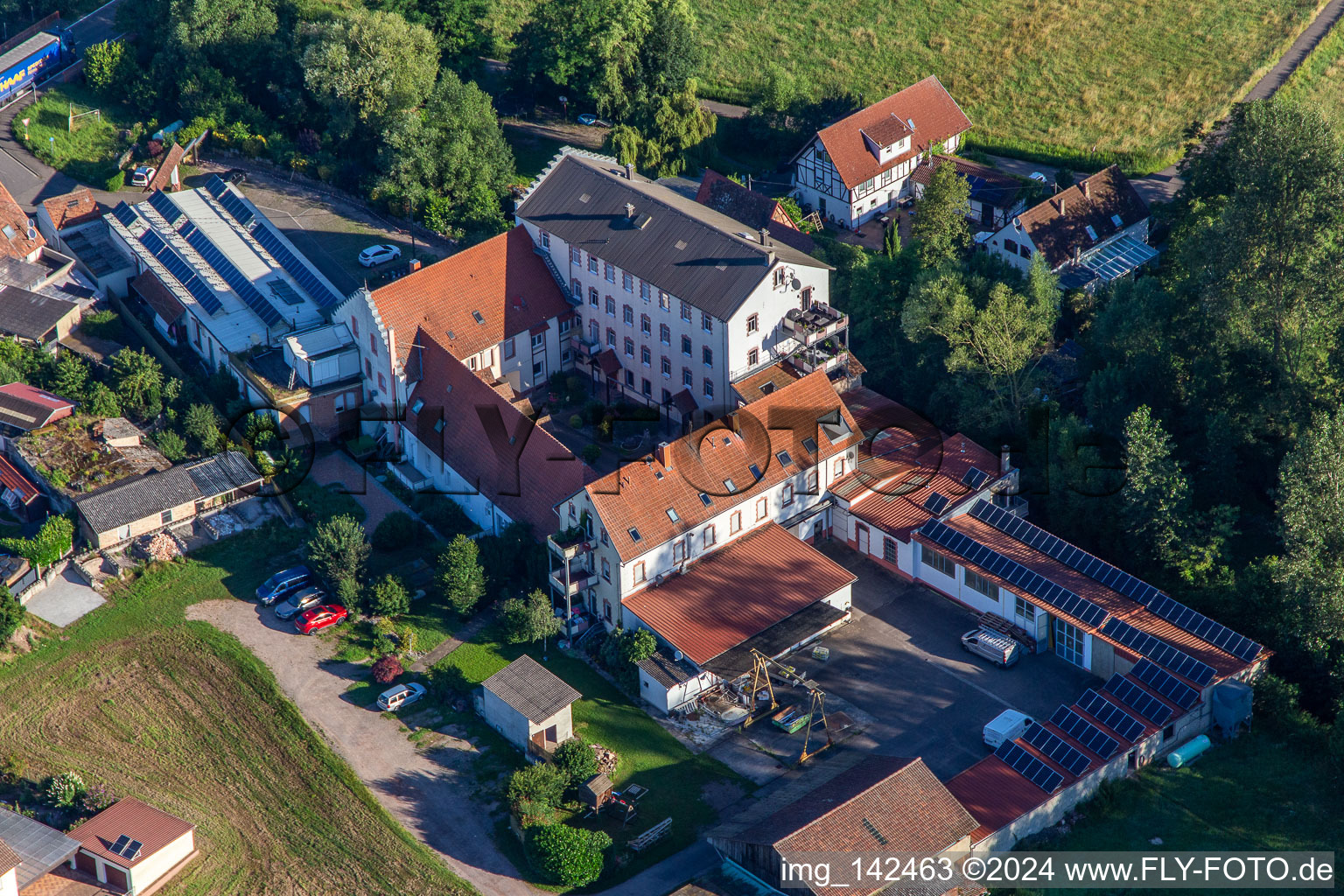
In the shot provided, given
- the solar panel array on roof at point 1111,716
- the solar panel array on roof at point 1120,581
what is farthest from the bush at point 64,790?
the solar panel array on roof at point 1120,581

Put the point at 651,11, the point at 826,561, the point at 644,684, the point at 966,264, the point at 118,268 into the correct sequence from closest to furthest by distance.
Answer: the point at 644,684 < the point at 826,561 < the point at 966,264 < the point at 118,268 < the point at 651,11

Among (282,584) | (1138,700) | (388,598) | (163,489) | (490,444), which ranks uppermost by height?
(490,444)

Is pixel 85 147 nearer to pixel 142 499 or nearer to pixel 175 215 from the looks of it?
pixel 175 215

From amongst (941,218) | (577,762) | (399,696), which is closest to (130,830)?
(399,696)

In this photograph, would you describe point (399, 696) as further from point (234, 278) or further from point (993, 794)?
point (234, 278)

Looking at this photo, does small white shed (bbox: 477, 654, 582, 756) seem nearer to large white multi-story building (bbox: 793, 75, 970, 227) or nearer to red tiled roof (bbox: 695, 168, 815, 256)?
red tiled roof (bbox: 695, 168, 815, 256)

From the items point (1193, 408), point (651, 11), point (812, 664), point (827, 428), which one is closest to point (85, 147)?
point (651, 11)
